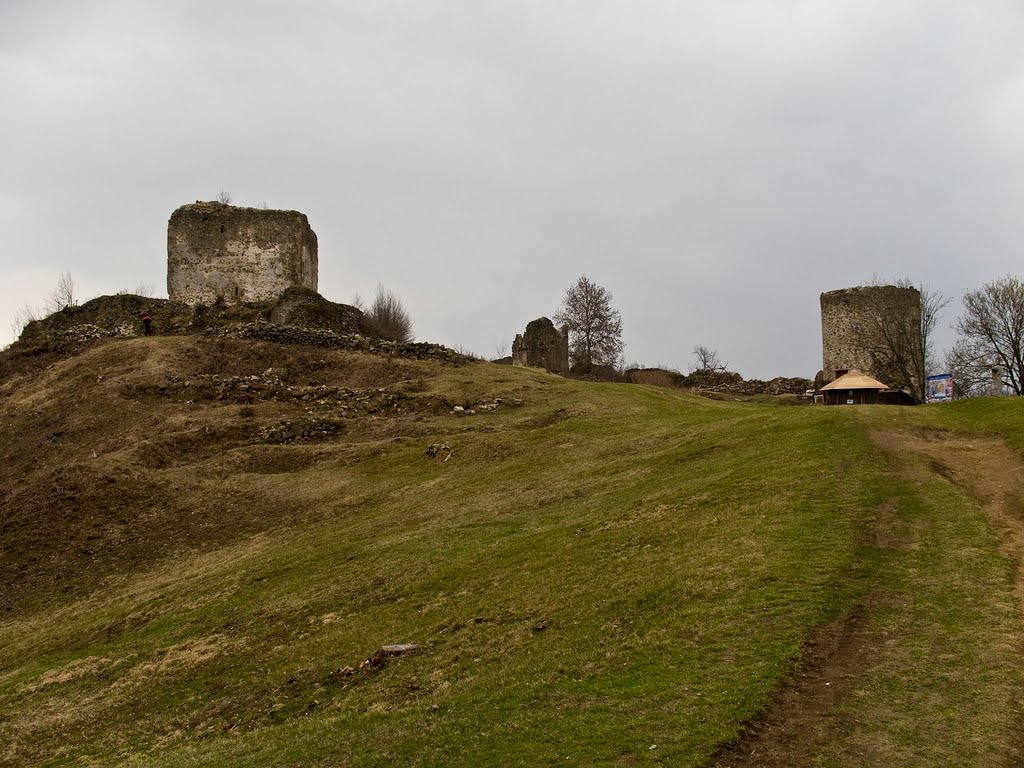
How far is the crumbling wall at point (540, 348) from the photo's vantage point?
5066 centimetres

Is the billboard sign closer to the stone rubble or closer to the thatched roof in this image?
the thatched roof

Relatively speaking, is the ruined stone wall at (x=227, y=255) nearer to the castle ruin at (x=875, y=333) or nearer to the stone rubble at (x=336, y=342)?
the stone rubble at (x=336, y=342)

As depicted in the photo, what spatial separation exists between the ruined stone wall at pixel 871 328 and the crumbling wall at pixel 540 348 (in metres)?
13.8

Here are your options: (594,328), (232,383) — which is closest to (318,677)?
(232,383)

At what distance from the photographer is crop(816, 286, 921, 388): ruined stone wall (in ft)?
159

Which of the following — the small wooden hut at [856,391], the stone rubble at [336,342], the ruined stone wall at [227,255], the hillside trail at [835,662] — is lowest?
the hillside trail at [835,662]

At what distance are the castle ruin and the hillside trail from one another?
3114cm

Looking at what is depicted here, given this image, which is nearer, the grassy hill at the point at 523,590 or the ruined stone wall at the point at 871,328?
the grassy hill at the point at 523,590

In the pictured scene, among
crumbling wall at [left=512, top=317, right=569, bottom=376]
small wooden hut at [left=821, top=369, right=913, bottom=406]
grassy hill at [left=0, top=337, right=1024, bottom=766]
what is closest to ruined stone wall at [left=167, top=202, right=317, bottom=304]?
crumbling wall at [left=512, top=317, right=569, bottom=376]

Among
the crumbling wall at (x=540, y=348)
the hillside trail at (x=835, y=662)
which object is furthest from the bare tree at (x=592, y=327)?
the hillside trail at (x=835, y=662)

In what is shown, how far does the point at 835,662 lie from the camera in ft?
33.5

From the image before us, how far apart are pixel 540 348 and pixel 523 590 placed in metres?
36.5

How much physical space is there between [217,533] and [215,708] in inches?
465

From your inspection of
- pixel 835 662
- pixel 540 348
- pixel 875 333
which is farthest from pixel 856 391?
pixel 835 662
